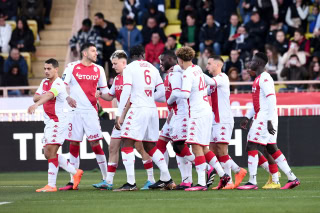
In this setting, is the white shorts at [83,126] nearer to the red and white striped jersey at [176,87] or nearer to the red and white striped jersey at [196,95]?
the red and white striped jersey at [176,87]

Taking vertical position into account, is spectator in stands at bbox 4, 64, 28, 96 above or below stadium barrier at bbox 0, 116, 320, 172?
above

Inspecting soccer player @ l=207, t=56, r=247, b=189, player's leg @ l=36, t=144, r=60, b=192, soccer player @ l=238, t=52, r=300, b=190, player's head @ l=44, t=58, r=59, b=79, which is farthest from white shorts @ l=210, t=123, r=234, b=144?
player's head @ l=44, t=58, r=59, b=79

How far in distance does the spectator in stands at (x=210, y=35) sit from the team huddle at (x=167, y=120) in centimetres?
1026

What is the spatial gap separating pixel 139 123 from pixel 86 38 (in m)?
12.1

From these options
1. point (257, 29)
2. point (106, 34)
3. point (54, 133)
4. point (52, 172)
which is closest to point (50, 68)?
point (54, 133)

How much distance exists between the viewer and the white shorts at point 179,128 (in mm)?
15688

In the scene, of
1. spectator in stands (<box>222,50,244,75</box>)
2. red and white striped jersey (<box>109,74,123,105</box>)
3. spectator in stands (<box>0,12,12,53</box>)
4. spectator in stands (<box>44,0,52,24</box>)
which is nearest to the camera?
red and white striped jersey (<box>109,74,123,105</box>)

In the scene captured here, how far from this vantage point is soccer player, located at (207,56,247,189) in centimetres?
1600

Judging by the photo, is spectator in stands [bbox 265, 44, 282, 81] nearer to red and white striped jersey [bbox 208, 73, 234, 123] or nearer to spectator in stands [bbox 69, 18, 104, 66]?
spectator in stands [bbox 69, 18, 104, 66]

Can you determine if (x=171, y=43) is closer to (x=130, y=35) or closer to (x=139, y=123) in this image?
(x=130, y=35)

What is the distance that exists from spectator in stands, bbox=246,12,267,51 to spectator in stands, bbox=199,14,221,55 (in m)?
0.90

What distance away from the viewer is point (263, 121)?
15367 mm

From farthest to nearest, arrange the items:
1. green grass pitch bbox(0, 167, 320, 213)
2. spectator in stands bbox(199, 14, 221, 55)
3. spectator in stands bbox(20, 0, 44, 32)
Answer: spectator in stands bbox(20, 0, 44, 32), spectator in stands bbox(199, 14, 221, 55), green grass pitch bbox(0, 167, 320, 213)

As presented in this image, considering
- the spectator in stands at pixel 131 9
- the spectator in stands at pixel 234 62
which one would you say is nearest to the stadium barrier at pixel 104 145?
the spectator in stands at pixel 234 62
